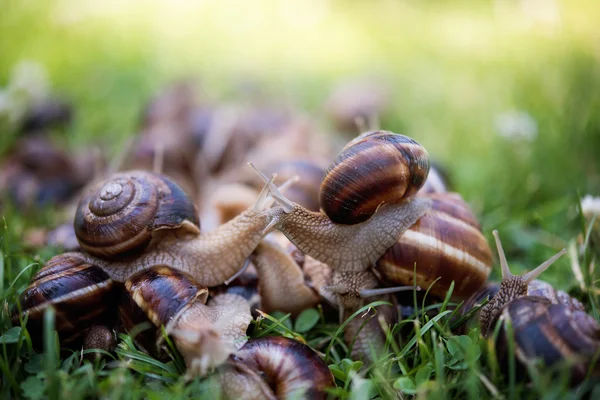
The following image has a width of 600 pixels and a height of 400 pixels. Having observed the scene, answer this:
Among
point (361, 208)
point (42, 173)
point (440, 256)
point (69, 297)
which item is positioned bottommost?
point (42, 173)

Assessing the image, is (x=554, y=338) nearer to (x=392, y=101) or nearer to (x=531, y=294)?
(x=531, y=294)

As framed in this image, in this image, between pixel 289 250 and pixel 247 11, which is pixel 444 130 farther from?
pixel 247 11

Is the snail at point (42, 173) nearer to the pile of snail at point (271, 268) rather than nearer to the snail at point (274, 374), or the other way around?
the pile of snail at point (271, 268)

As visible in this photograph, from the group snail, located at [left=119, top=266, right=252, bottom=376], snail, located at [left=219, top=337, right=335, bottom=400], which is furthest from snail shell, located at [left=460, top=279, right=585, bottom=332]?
snail, located at [left=119, top=266, right=252, bottom=376]

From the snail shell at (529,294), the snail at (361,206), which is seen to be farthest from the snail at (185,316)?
the snail shell at (529,294)

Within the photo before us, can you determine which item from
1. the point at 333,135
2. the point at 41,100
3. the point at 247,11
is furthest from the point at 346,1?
the point at 41,100

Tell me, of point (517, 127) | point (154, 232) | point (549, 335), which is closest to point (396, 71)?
point (517, 127)
